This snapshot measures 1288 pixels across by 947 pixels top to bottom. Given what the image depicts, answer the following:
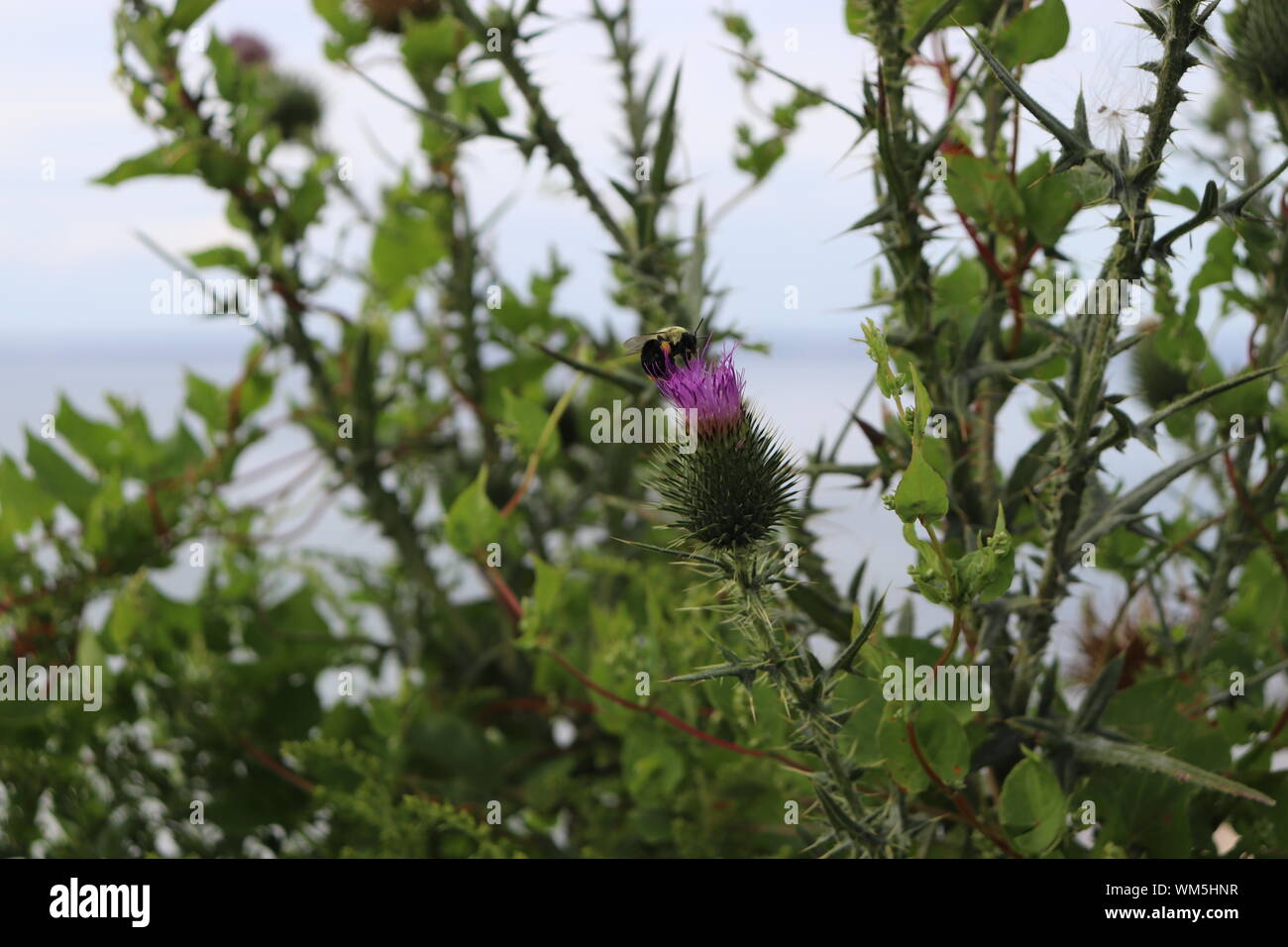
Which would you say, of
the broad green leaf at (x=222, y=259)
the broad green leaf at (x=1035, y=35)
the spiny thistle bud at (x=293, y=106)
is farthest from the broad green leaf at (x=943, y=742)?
the spiny thistle bud at (x=293, y=106)

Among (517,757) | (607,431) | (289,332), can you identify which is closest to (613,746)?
(517,757)

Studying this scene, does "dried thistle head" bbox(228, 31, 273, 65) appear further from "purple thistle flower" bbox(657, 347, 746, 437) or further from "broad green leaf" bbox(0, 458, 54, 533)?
"purple thistle flower" bbox(657, 347, 746, 437)

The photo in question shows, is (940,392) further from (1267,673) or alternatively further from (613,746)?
(613,746)

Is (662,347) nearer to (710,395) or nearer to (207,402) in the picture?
(710,395)

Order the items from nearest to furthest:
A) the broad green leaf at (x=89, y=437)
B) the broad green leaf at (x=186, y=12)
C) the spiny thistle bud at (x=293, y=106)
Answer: the broad green leaf at (x=186, y=12), the broad green leaf at (x=89, y=437), the spiny thistle bud at (x=293, y=106)

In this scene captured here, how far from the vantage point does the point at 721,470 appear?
312 mm

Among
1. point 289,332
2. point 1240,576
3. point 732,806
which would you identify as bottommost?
point 732,806

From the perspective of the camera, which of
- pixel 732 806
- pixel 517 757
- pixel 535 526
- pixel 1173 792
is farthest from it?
pixel 535 526

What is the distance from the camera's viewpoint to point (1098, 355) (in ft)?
1.16

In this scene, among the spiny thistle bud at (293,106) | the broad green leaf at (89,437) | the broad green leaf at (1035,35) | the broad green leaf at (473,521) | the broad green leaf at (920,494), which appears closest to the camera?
the broad green leaf at (920,494)

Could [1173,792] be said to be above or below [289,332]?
below

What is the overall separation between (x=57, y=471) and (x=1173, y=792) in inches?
24.5
